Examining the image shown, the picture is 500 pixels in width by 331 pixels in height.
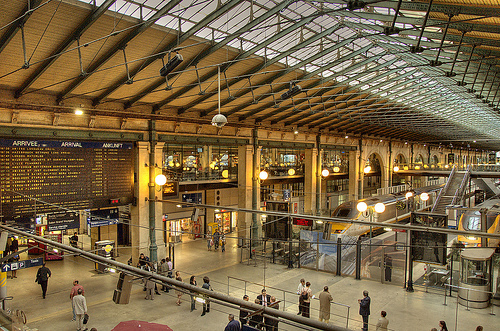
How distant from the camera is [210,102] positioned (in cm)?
1945

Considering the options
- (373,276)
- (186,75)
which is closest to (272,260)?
(373,276)

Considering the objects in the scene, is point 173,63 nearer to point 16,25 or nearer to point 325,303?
point 16,25

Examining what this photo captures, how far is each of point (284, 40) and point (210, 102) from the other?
18.0ft

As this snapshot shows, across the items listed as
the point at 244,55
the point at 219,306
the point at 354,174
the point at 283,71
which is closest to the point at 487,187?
the point at 354,174

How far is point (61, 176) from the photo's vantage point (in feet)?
49.5

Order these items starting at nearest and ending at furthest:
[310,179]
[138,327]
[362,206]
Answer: [138,327], [362,206], [310,179]

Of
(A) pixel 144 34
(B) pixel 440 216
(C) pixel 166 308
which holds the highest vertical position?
(A) pixel 144 34

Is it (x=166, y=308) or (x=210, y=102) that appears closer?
(x=166, y=308)

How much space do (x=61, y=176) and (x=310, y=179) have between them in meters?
20.6

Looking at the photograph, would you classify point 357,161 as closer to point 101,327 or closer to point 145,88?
point 145,88

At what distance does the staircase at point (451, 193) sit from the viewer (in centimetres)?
2225

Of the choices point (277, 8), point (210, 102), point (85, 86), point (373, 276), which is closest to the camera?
point (277, 8)

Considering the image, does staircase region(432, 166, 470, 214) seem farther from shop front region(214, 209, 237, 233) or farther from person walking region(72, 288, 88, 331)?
person walking region(72, 288, 88, 331)

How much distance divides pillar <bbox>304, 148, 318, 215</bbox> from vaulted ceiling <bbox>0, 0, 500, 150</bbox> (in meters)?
9.67
